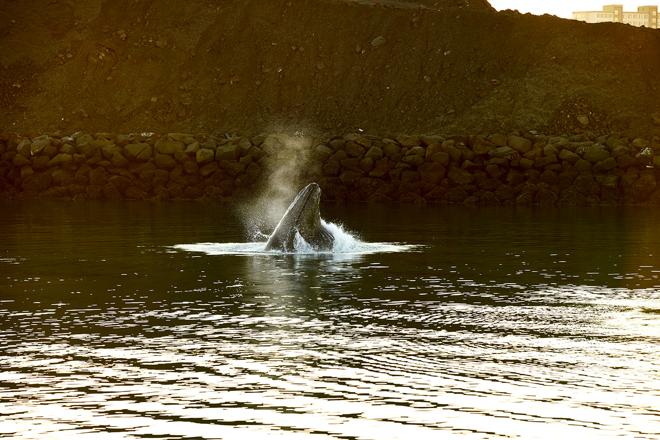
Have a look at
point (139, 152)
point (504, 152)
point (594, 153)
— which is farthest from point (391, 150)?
point (139, 152)

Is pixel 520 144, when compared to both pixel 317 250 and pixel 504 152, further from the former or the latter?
pixel 317 250

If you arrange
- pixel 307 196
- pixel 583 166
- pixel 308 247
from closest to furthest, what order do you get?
pixel 307 196
pixel 308 247
pixel 583 166

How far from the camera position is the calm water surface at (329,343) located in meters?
11.6

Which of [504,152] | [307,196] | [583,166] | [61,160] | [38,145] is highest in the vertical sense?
[38,145]

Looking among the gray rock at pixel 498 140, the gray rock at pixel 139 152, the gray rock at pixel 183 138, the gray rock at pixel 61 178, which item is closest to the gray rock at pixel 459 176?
the gray rock at pixel 498 140

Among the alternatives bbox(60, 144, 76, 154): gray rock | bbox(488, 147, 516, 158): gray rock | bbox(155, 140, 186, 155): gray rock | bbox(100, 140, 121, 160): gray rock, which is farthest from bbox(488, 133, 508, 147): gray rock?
bbox(60, 144, 76, 154): gray rock

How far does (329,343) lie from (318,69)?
68.2 meters

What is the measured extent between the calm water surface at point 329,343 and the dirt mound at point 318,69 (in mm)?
46349

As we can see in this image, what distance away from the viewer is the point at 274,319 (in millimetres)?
18219

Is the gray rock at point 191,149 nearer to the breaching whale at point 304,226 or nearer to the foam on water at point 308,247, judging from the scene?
the foam on water at point 308,247

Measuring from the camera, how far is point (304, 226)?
29.2 metres

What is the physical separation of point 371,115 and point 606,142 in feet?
58.7

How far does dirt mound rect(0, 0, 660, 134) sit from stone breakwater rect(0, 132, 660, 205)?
30.7 feet

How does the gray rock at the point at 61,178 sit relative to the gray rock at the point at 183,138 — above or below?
below
